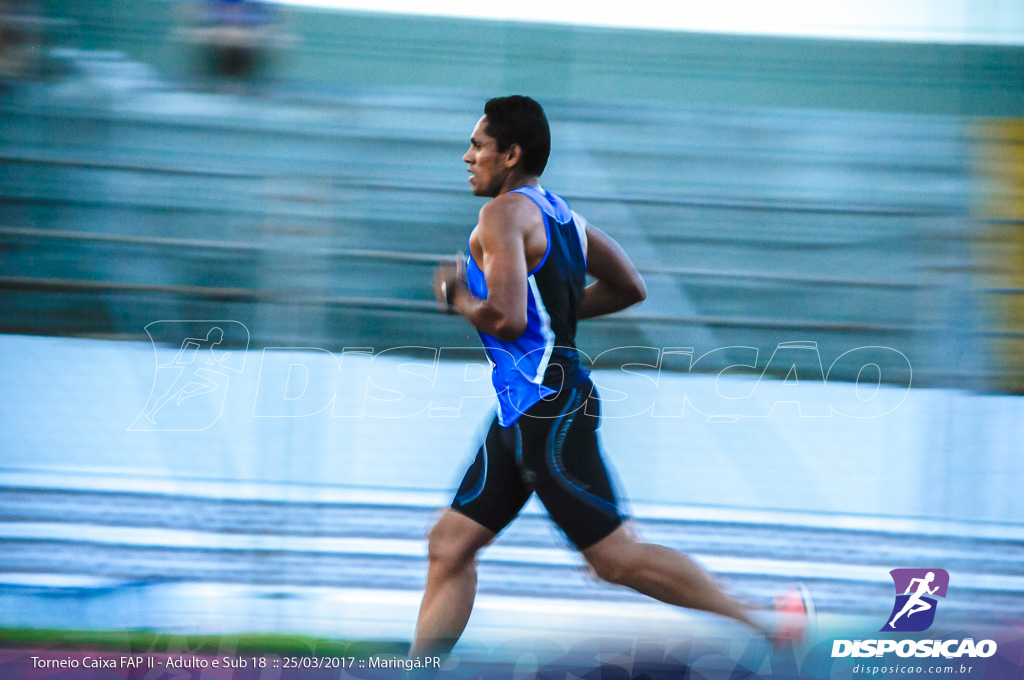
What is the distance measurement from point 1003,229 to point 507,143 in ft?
7.50

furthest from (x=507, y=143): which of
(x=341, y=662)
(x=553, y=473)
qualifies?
(x=341, y=662)

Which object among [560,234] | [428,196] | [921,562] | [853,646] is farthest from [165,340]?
[921,562]

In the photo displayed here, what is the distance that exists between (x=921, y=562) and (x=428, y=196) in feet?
7.68

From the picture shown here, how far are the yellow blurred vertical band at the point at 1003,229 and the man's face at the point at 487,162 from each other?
222 centimetres

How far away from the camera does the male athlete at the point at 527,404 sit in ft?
8.28

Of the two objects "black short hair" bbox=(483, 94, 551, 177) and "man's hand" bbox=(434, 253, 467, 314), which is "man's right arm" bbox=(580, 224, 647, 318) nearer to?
"black short hair" bbox=(483, 94, 551, 177)

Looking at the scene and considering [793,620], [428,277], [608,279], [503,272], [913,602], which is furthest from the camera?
[428,277]

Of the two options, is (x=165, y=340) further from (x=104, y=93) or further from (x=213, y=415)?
(x=104, y=93)

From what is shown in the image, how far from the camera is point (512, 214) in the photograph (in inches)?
99.3

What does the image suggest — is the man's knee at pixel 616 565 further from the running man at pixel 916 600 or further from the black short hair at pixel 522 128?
the running man at pixel 916 600

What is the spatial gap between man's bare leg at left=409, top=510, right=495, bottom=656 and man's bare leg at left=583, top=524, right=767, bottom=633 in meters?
0.29

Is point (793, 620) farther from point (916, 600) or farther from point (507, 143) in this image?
point (507, 143)

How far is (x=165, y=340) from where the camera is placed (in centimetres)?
416

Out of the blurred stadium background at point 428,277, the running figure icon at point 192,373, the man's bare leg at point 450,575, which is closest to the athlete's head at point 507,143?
the man's bare leg at point 450,575
